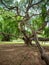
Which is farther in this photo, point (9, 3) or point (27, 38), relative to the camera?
point (27, 38)

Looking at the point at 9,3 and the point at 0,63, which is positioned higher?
the point at 9,3

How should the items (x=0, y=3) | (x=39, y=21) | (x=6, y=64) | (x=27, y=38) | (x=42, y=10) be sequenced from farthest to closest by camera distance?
(x=39, y=21)
(x=27, y=38)
(x=42, y=10)
(x=0, y=3)
(x=6, y=64)

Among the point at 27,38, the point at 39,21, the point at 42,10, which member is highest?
the point at 42,10

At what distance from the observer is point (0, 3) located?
11.2 metres

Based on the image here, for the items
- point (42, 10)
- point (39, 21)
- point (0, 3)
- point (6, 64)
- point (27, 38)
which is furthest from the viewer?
point (39, 21)

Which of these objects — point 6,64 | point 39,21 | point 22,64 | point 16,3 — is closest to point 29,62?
point 22,64

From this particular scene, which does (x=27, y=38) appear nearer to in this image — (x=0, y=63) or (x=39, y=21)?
(x=39, y=21)

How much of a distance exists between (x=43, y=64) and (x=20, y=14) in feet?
19.2

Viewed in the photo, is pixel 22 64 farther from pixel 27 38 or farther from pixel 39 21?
pixel 39 21

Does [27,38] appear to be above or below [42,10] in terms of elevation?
below

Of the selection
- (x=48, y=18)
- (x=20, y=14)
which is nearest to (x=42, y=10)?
(x=48, y=18)

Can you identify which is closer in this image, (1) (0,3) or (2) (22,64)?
(2) (22,64)

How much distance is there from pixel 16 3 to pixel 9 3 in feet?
2.45

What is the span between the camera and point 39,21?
1402cm
